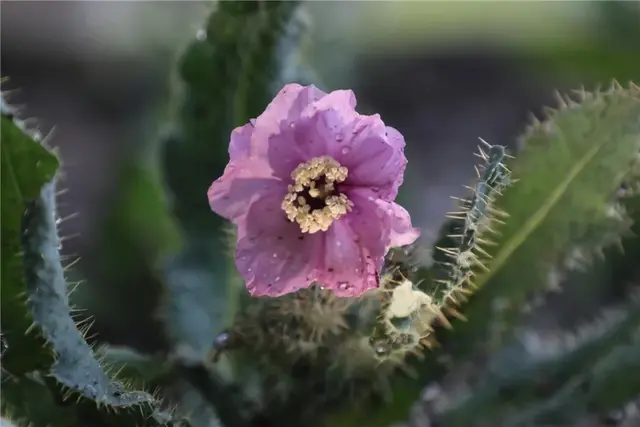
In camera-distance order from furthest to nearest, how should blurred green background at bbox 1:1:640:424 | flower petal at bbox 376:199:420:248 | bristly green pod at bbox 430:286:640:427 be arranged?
blurred green background at bbox 1:1:640:424, bristly green pod at bbox 430:286:640:427, flower petal at bbox 376:199:420:248

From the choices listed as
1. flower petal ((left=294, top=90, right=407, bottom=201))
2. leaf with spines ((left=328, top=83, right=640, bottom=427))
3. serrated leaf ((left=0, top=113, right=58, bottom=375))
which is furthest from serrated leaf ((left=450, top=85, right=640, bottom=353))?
serrated leaf ((left=0, top=113, right=58, bottom=375))

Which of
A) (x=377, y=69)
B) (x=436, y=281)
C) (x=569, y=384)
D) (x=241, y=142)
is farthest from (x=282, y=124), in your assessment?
(x=377, y=69)

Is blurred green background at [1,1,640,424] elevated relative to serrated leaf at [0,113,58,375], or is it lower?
lower

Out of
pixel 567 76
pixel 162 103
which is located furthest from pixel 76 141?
pixel 567 76

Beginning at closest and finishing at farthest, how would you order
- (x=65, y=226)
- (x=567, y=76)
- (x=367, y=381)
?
(x=367, y=381), (x=65, y=226), (x=567, y=76)

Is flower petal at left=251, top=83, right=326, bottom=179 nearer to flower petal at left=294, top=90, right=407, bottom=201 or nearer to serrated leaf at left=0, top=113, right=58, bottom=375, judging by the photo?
flower petal at left=294, top=90, right=407, bottom=201

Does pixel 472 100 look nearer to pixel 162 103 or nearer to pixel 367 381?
pixel 162 103
